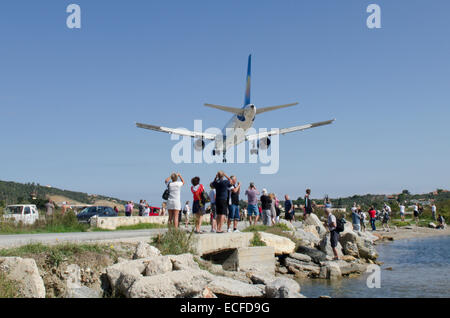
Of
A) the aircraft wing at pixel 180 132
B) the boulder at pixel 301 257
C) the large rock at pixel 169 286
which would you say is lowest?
the boulder at pixel 301 257

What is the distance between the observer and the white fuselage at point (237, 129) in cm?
3556

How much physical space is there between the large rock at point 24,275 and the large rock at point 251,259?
671 cm

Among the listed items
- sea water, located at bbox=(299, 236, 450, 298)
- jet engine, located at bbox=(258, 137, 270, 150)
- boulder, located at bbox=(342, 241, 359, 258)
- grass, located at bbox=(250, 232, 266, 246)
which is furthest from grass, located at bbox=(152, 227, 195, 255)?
jet engine, located at bbox=(258, 137, 270, 150)

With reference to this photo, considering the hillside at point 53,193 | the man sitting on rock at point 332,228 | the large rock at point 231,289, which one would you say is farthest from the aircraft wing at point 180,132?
the hillside at point 53,193

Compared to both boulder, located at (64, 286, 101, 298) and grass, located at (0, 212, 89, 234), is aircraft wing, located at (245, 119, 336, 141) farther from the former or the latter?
boulder, located at (64, 286, 101, 298)

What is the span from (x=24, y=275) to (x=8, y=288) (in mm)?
389

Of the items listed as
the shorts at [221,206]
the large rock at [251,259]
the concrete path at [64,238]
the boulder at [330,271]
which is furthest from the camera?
the boulder at [330,271]

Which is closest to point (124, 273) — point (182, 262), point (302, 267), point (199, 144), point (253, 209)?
point (182, 262)

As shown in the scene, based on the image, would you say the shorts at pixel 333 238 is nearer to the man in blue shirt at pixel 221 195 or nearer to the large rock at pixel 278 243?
the large rock at pixel 278 243
